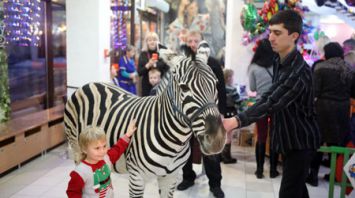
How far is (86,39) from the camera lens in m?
5.35

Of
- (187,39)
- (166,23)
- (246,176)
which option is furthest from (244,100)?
(166,23)

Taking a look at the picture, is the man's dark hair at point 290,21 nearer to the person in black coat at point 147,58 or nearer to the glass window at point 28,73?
the person in black coat at point 147,58

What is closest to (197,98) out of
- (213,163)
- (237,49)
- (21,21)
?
(213,163)

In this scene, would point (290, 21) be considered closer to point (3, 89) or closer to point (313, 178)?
point (313, 178)

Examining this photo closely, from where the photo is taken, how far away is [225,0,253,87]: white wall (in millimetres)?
6477

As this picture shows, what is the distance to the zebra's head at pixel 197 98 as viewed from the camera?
6.25 feet

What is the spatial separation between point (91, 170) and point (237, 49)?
4941 millimetres

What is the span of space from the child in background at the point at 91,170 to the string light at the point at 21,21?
309cm

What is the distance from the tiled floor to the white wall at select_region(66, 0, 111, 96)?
4.36 feet

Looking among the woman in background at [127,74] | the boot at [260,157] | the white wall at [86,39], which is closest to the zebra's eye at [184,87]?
the boot at [260,157]

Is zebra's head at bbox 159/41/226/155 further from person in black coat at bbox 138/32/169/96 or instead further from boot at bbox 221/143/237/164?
boot at bbox 221/143/237/164

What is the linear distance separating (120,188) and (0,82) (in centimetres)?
206

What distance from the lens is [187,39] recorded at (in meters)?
2.90

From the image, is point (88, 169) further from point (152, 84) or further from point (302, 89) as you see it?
point (152, 84)
